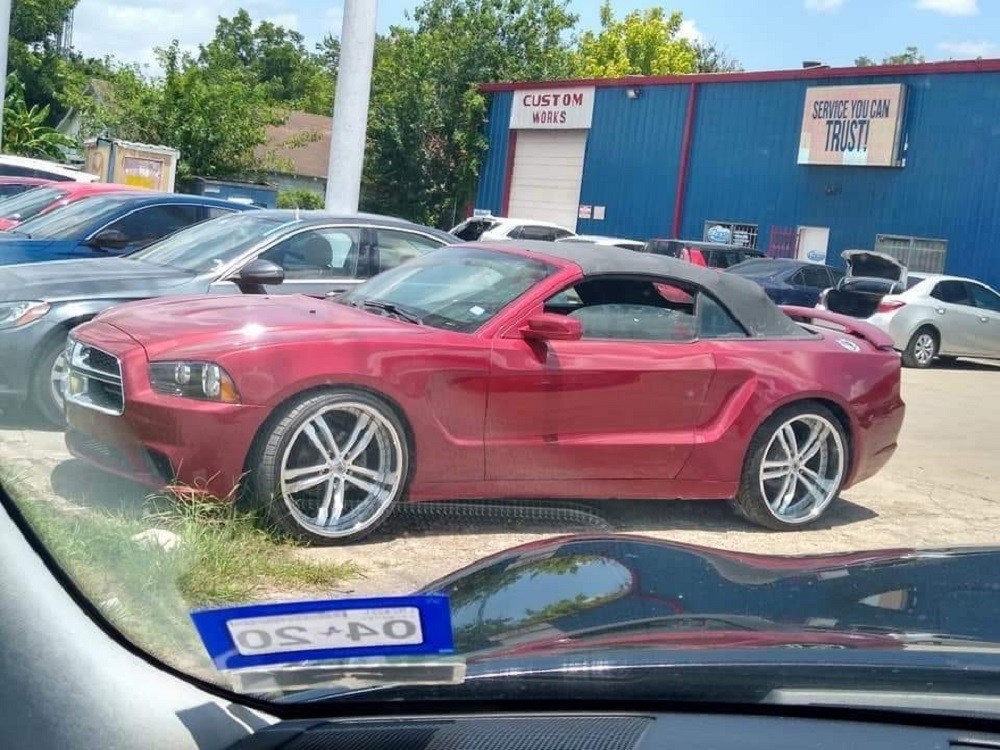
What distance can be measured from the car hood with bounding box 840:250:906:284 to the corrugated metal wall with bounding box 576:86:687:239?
11.7m

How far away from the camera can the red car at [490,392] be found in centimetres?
498

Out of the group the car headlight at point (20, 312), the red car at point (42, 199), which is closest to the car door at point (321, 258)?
the car headlight at point (20, 312)

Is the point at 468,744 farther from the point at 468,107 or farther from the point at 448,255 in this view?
the point at 468,107

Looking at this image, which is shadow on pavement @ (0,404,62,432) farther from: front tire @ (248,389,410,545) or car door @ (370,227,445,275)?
car door @ (370,227,445,275)

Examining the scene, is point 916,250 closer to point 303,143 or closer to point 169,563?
point 303,143

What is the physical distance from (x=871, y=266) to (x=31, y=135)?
1624 centimetres

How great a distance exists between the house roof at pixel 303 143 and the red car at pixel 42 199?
1901cm

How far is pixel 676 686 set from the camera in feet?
6.07

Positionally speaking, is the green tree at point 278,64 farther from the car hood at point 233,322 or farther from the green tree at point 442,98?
the car hood at point 233,322

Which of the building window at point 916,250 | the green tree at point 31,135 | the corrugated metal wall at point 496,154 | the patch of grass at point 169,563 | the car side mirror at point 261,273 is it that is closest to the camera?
the patch of grass at point 169,563

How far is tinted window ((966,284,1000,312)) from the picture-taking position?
58.5 feet

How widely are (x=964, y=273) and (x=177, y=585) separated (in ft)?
76.1

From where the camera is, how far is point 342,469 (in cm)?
514

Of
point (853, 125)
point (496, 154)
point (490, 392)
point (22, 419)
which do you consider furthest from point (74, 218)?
point (496, 154)
